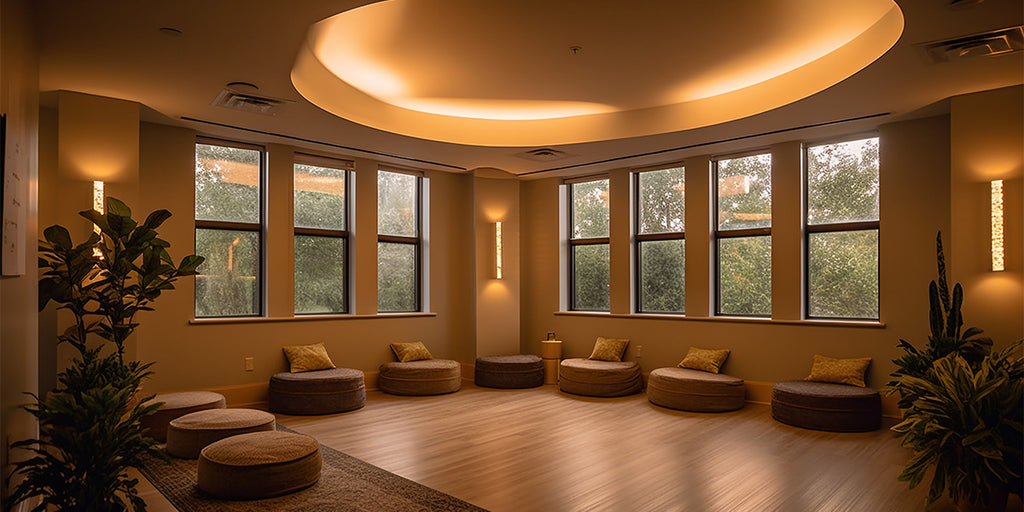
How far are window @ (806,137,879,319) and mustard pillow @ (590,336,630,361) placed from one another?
2.27m

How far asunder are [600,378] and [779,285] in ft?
7.54

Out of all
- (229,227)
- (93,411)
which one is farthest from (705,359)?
(93,411)

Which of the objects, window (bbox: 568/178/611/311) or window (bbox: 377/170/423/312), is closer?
window (bbox: 377/170/423/312)

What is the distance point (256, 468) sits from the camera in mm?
3600

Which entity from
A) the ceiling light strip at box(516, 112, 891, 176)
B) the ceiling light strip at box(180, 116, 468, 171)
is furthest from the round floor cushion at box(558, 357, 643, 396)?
the ceiling light strip at box(180, 116, 468, 171)

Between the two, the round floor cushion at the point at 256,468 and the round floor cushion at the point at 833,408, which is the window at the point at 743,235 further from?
the round floor cushion at the point at 256,468

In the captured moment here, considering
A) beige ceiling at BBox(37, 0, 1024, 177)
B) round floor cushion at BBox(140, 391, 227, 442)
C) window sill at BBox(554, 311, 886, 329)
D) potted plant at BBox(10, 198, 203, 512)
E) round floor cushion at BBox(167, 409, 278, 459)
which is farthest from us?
window sill at BBox(554, 311, 886, 329)

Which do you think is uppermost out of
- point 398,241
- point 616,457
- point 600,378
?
point 398,241

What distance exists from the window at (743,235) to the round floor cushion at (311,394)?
450 centimetres

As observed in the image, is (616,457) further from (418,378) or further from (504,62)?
(504,62)

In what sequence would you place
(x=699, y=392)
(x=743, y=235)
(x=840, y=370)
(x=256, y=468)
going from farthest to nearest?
(x=743, y=235), (x=699, y=392), (x=840, y=370), (x=256, y=468)

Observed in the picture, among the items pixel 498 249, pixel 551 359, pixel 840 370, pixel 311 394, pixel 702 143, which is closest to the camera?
pixel 840 370

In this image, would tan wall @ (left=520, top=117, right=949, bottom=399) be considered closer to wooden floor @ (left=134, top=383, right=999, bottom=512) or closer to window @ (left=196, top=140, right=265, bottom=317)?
wooden floor @ (left=134, top=383, right=999, bottom=512)

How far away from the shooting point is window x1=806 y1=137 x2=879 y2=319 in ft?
20.0
